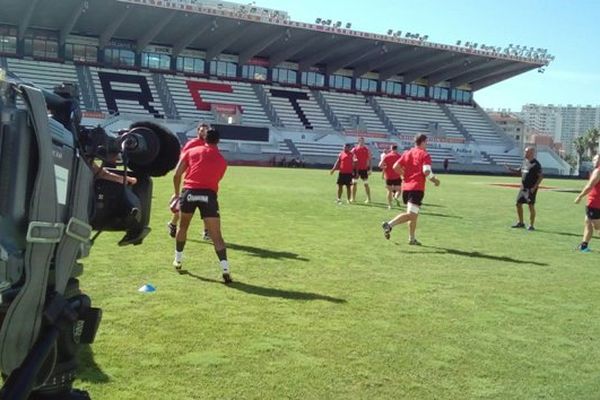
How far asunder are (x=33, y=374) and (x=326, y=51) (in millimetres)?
54599

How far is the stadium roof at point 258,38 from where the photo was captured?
4472 centimetres

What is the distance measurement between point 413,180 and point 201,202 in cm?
A: 480

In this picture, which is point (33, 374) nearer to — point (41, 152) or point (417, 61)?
point (41, 152)

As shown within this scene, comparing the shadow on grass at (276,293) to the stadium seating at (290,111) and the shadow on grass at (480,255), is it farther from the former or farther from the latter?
the stadium seating at (290,111)

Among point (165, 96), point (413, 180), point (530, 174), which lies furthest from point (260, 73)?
point (413, 180)

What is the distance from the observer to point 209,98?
169 feet

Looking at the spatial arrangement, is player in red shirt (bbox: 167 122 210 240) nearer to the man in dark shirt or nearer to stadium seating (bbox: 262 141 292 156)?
the man in dark shirt

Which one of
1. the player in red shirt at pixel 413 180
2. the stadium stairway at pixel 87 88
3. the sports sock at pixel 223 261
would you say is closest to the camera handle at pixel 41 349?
the sports sock at pixel 223 261

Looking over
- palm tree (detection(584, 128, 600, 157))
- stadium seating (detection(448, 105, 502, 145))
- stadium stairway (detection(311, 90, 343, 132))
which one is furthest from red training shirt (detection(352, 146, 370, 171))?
palm tree (detection(584, 128, 600, 157))

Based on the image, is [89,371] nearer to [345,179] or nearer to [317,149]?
[345,179]

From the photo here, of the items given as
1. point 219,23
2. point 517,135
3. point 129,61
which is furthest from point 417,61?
point 517,135

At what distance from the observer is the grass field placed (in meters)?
4.24

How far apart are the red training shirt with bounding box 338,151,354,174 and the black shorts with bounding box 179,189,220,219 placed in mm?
11028

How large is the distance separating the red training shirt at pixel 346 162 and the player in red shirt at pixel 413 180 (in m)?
7.02
